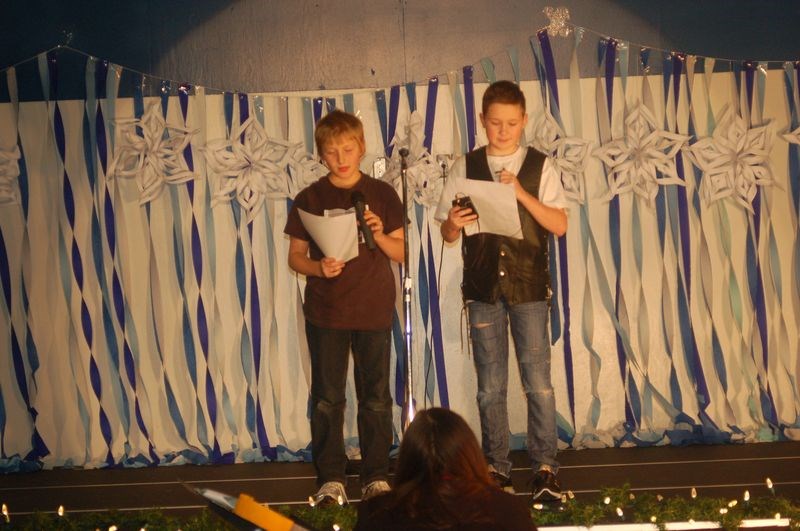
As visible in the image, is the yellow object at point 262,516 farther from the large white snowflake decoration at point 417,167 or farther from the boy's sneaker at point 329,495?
the large white snowflake decoration at point 417,167

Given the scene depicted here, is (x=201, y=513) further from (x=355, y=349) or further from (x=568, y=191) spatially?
(x=568, y=191)

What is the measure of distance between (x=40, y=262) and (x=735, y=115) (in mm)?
3291

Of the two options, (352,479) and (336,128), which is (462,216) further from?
(352,479)

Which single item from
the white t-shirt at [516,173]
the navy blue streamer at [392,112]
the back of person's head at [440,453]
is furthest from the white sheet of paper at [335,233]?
the back of person's head at [440,453]

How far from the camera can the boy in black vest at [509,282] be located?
12.6 ft

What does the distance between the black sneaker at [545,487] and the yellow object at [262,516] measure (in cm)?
190

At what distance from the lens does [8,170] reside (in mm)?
4746

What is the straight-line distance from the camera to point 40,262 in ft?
15.8

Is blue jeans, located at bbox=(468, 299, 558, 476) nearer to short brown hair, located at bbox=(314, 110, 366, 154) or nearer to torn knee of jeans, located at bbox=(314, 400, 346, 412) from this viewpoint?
torn knee of jeans, located at bbox=(314, 400, 346, 412)

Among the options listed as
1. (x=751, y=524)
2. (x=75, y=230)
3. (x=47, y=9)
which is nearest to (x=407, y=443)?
(x=751, y=524)

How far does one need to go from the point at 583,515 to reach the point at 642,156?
1.89 m

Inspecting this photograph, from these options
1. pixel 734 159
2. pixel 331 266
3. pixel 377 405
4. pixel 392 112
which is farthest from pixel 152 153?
pixel 734 159

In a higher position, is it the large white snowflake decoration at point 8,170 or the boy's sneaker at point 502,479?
the large white snowflake decoration at point 8,170

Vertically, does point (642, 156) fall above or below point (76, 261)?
above
